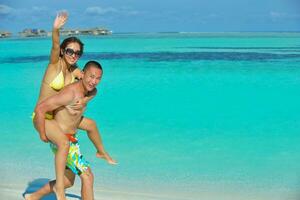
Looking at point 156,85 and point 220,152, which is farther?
point 156,85

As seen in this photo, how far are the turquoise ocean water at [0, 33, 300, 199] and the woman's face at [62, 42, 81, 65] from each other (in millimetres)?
1447

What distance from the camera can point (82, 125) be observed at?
308 cm

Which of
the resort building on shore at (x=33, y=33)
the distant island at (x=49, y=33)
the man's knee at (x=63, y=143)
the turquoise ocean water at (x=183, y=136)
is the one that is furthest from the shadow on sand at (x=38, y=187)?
the resort building on shore at (x=33, y=33)

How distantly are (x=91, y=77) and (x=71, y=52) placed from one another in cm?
22

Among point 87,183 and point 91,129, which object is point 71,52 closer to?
point 91,129

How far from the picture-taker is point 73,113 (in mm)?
2787

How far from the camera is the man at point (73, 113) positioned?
8.70ft

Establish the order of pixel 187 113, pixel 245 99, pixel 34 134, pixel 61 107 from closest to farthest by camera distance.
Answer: pixel 61 107, pixel 34 134, pixel 187 113, pixel 245 99

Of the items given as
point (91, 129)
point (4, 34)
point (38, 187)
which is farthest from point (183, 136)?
point (4, 34)

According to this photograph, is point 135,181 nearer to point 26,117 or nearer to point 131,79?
point 26,117

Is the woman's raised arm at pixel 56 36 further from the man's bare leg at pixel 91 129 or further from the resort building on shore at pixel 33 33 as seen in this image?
the resort building on shore at pixel 33 33

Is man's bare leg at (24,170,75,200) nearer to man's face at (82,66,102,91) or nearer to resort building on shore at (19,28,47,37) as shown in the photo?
man's face at (82,66,102,91)

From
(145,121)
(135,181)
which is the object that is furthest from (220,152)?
(145,121)

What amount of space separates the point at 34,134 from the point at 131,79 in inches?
295
